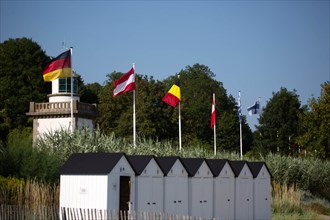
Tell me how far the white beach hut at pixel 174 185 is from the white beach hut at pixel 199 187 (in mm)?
379

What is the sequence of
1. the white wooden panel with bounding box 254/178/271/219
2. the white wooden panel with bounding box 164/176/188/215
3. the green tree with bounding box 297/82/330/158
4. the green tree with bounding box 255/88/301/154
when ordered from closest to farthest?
the white wooden panel with bounding box 164/176/188/215
the white wooden panel with bounding box 254/178/271/219
the green tree with bounding box 297/82/330/158
the green tree with bounding box 255/88/301/154

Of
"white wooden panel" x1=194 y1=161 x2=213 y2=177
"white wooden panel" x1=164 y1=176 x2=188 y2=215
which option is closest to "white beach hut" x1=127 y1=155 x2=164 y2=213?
"white wooden panel" x1=164 y1=176 x2=188 y2=215

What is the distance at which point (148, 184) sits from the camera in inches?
1042

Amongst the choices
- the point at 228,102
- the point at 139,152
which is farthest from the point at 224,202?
the point at 228,102

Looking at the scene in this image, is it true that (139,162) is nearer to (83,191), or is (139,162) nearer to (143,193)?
(143,193)

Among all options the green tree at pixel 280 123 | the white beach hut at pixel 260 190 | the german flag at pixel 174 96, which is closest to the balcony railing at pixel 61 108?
the german flag at pixel 174 96

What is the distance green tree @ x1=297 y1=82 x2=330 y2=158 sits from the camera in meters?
56.8

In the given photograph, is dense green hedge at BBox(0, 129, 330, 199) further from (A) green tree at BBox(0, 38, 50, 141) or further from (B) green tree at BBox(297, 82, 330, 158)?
(A) green tree at BBox(0, 38, 50, 141)

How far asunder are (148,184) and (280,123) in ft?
207

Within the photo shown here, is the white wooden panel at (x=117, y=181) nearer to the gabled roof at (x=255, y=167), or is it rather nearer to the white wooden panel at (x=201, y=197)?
the white wooden panel at (x=201, y=197)

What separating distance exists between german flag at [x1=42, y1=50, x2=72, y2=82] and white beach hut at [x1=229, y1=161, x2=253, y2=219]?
1000cm

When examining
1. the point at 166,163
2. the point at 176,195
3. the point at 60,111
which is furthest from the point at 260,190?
the point at 60,111

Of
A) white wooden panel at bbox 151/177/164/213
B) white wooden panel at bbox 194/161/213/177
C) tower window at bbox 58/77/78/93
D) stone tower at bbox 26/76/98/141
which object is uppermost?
tower window at bbox 58/77/78/93

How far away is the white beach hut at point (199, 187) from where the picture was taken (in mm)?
29114
